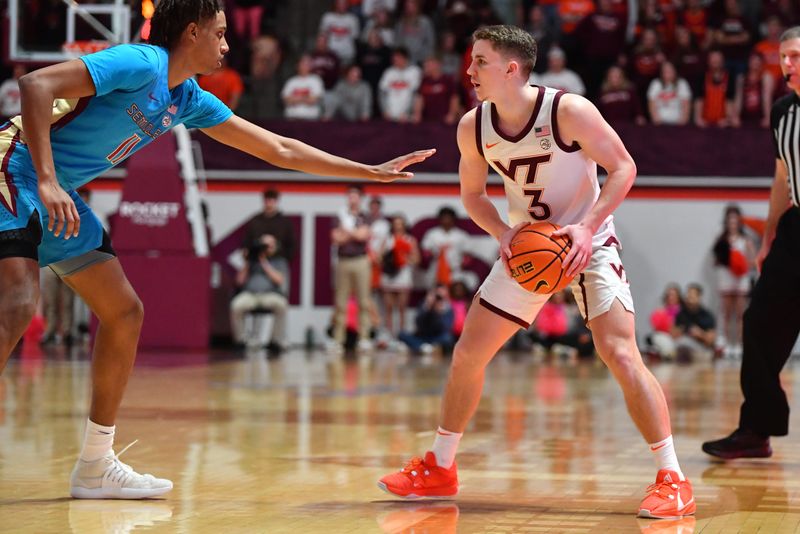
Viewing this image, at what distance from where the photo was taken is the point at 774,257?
6.78 metres

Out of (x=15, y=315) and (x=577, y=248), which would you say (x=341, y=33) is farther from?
(x=15, y=315)

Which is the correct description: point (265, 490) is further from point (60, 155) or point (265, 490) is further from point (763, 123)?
point (763, 123)

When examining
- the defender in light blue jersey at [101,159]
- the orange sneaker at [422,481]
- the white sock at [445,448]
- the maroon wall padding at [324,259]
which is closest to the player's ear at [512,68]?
the defender in light blue jersey at [101,159]

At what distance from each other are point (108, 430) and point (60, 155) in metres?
1.28

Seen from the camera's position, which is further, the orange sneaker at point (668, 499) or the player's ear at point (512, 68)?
the player's ear at point (512, 68)

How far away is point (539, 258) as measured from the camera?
17.0 feet

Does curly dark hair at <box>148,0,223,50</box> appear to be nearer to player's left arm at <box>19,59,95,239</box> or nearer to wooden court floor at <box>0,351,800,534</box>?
player's left arm at <box>19,59,95,239</box>

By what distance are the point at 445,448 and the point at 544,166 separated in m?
1.35

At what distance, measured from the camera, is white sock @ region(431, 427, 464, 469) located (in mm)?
5586

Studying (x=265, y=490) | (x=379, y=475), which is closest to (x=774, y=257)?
(x=379, y=475)

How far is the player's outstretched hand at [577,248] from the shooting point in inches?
202

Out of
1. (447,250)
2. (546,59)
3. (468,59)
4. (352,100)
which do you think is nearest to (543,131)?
(447,250)

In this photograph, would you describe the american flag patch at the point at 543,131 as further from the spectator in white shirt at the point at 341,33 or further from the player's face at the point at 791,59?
the spectator in white shirt at the point at 341,33

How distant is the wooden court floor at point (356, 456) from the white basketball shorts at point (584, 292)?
86cm
